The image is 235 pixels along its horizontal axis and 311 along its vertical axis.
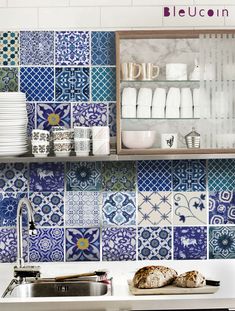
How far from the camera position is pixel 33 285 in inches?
112

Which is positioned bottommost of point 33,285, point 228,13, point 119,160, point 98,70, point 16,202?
point 33,285

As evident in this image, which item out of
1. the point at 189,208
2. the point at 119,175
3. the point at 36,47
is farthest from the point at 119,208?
the point at 36,47

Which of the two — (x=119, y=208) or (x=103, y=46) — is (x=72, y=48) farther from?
(x=119, y=208)

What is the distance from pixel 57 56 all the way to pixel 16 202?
738 millimetres

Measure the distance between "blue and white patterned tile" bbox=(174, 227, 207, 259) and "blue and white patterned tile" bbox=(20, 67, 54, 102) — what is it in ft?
3.04

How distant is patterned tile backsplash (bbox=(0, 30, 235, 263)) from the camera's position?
125 inches

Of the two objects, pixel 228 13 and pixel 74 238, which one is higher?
pixel 228 13

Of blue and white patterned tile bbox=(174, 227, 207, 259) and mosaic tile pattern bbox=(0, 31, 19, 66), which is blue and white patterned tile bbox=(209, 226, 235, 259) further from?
mosaic tile pattern bbox=(0, 31, 19, 66)

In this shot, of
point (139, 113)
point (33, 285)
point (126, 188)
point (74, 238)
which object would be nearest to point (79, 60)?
point (139, 113)

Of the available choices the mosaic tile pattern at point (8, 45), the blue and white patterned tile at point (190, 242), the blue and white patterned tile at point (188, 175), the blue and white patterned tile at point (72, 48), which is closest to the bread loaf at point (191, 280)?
the blue and white patterned tile at point (190, 242)

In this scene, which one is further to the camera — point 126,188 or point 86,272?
point 126,188

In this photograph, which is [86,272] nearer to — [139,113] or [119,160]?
[119,160]

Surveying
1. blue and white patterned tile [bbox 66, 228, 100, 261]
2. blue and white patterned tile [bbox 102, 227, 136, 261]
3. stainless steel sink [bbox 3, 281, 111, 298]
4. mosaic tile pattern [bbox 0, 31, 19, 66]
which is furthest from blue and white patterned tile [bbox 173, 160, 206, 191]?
mosaic tile pattern [bbox 0, 31, 19, 66]

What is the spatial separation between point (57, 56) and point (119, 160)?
1.94 ft
